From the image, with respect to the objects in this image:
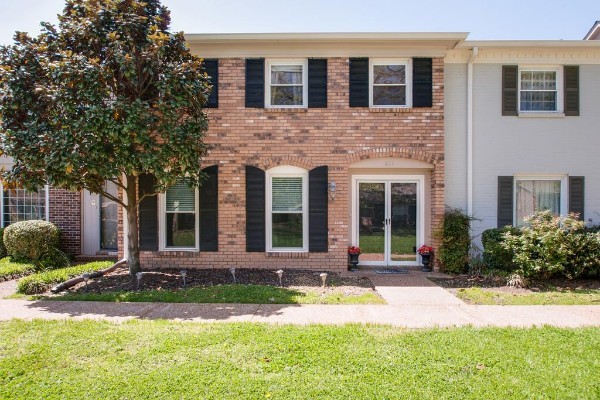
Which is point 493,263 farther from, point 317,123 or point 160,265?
point 160,265

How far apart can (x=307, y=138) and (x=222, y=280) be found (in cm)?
385

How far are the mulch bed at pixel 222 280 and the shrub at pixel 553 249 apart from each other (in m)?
3.20

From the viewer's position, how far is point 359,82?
9023 mm

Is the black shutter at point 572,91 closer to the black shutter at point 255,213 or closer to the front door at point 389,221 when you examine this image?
the front door at point 389,221

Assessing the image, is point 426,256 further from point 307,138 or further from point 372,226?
point 307,138

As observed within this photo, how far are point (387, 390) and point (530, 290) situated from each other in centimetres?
552

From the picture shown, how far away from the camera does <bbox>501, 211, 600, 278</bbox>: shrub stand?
7480 mm

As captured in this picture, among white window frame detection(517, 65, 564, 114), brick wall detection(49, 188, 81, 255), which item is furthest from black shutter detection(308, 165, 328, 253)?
brick wall detection(49, 188, 81, 255)

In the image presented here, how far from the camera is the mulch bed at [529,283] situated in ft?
24.7

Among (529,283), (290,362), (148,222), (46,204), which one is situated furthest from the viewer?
(46,204)

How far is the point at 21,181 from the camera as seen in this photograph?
673 centimetres

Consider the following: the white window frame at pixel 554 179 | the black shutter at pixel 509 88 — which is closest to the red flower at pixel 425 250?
the white window frame at pixel 554 179

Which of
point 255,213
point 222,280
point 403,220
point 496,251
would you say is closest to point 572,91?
point 496,251

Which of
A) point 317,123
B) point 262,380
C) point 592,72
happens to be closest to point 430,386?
point 262,380
